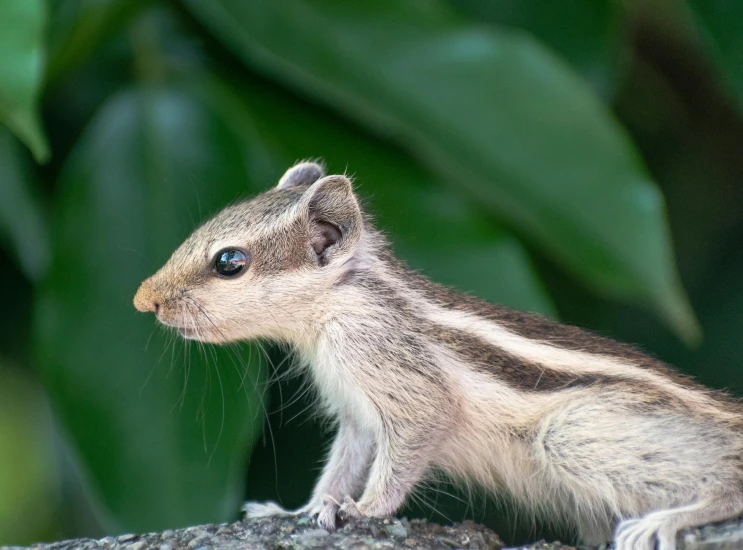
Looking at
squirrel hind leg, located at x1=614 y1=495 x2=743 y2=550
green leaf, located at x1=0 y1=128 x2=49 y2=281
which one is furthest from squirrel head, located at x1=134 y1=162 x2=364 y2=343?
squirrel hind leg, located at x1=614 y1=495 x2=743 y2=550

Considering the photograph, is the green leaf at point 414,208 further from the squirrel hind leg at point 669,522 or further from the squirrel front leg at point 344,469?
the squirrel hind leg at point 669,522

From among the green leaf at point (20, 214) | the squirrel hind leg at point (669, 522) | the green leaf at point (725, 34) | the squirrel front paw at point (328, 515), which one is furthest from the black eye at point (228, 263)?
the green leaf at point (725, 34)

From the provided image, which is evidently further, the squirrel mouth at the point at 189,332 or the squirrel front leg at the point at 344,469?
the squirrel front leg at the point at 344,469

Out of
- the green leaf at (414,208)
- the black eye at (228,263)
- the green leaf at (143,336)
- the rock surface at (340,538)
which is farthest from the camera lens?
the green leaf at (414,208)

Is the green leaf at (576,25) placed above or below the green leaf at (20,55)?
above

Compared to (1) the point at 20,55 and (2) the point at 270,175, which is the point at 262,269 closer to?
(2) the point at 270,175

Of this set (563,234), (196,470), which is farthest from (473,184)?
(196,470)

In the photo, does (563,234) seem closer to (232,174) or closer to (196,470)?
(232,174)
